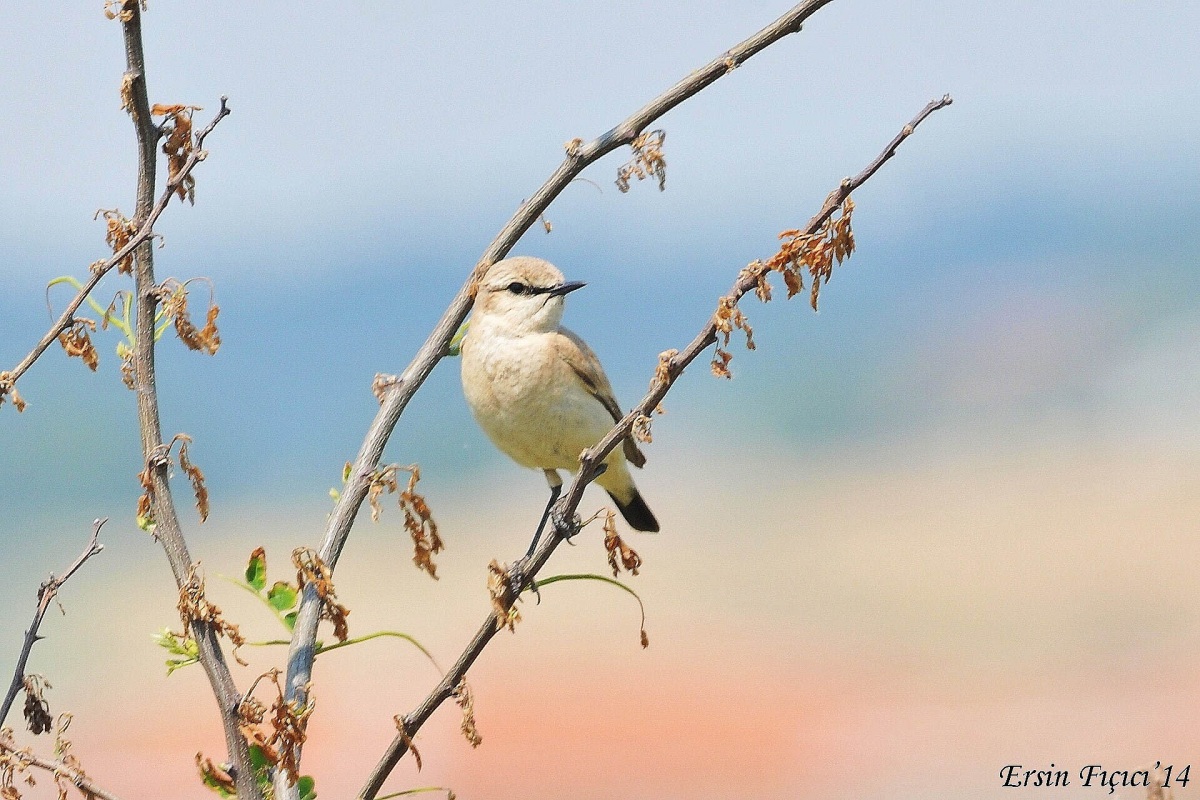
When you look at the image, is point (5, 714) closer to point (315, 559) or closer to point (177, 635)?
point (177, 635)

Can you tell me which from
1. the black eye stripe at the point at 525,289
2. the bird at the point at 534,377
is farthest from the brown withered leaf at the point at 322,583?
the black eye stripe at the point at 525,289

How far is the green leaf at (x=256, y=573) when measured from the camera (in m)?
1.90

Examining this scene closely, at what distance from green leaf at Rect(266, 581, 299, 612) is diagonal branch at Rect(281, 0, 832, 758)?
177mm

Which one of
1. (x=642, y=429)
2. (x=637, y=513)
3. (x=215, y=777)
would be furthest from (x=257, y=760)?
(x=637, y=513)

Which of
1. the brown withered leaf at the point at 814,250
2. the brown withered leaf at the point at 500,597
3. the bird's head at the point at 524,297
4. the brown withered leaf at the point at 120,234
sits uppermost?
the bird's head at the point at 524,297

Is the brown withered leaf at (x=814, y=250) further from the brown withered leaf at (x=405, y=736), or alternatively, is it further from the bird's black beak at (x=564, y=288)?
the bird's black beak at (x=564, y=288)

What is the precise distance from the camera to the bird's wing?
4.22 m

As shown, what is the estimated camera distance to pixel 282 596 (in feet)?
6.24

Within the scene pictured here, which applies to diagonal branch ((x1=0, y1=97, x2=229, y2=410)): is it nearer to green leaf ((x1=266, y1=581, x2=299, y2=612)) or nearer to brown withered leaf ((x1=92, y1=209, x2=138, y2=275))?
brown withered leaf ((x1=92, y1=209, x2=138, y2=275))

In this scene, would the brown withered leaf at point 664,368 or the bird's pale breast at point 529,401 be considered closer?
the brown withered leaf at point 664,368

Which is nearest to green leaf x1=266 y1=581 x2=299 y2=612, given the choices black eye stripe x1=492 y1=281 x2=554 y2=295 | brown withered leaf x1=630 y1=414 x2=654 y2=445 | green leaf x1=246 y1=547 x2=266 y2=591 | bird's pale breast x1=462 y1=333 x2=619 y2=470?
green leaf x1=246 y1=547 x2=266 y2=591

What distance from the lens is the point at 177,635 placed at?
1.68m

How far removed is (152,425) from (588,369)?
273 centimetres

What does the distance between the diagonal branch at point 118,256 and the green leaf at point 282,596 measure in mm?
518
